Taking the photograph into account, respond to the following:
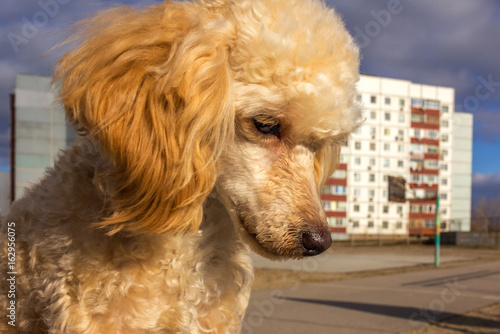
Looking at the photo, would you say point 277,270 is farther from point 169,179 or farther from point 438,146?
point 438,146

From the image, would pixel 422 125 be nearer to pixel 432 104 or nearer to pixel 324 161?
pixel 432 104

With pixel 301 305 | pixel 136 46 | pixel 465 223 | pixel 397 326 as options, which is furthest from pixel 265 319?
pixel 465 223

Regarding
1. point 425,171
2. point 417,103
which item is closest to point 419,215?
point 425,171

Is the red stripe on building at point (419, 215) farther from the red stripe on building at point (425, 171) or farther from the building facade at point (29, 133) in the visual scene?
the building facade at point (29, 133)

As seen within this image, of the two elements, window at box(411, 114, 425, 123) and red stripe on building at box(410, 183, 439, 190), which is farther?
window at box(411, 114, 425, 123)

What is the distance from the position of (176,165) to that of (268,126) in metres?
0.35

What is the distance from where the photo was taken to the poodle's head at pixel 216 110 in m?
1.44

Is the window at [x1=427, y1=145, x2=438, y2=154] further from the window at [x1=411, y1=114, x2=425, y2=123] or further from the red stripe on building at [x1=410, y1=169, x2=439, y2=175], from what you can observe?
the window at [x1=411, y1=114, x2=425, y2=123]

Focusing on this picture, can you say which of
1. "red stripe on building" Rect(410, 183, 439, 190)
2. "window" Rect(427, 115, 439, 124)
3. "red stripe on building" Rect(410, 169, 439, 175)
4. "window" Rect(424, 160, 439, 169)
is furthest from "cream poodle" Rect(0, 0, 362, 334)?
"window" Rect(424, 160, 439, 169)

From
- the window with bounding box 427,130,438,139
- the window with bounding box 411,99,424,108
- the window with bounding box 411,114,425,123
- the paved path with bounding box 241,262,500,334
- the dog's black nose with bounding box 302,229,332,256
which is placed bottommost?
the paved path with bounding box 241,262,500,334

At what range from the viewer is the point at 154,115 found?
1.46 meters

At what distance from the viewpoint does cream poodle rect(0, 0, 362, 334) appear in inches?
57.0

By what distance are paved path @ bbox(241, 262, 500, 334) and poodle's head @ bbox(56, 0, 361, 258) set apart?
262 centimetres

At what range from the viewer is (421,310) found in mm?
6074
